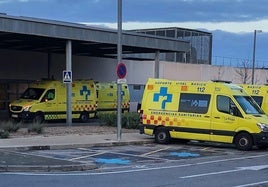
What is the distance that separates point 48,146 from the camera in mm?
17766

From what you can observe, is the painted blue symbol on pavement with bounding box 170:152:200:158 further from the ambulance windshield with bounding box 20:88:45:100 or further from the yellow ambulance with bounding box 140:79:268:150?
the ambulance windshield with bounding box 20:88:45:100

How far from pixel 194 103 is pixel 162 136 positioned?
1824mm

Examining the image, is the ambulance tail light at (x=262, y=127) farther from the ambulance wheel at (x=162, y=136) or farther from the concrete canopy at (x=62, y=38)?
the concrete canopy at (x=62, y=38)

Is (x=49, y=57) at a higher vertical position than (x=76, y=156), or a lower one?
higher

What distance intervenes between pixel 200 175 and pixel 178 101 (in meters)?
8.19

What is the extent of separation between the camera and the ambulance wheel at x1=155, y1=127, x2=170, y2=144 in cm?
2062

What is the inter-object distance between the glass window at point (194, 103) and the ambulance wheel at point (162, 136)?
1.03m

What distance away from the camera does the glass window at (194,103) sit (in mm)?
19953

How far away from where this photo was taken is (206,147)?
20.2 m

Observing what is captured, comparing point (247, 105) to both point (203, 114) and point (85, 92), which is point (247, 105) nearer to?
point (203, 114)

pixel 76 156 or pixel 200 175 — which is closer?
pixel 200 175

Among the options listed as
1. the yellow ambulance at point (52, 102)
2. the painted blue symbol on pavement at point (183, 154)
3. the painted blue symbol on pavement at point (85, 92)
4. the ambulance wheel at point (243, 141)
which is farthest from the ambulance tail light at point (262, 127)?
the painted blue symbol on pavement at point (85, 92)

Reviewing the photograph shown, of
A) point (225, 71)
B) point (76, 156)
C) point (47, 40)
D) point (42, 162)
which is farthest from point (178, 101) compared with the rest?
point (225, 71)

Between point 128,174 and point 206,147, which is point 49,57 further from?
point 128,174
